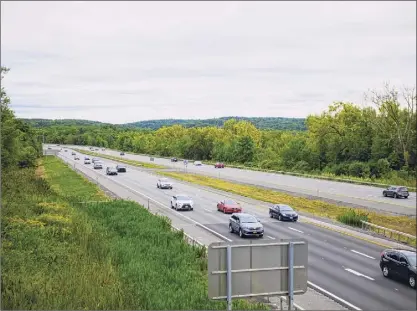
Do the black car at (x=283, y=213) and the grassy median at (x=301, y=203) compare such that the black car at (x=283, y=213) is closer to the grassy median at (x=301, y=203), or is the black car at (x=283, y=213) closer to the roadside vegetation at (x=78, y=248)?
the grassy median at (x=301, y=203)

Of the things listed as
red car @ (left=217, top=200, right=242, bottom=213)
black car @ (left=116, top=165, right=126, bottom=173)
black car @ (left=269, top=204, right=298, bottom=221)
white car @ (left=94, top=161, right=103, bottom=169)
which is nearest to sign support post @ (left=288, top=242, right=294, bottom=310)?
black car @ (left=269, top=204, right=298, bottom=221)

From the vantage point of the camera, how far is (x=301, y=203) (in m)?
14.3

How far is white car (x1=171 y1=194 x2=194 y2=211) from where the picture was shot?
58.7 feet

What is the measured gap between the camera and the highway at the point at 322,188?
10.7 meters

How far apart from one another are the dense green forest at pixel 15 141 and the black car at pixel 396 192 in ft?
42.0

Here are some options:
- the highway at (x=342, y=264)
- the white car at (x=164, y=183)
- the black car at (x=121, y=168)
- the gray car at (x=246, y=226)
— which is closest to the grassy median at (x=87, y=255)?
the gray car at (x=246, y=226)

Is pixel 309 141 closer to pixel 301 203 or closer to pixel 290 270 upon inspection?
pixel 301 203

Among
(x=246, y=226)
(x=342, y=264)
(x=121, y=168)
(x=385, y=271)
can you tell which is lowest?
(x=342, y=264)

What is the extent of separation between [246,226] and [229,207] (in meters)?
2.67

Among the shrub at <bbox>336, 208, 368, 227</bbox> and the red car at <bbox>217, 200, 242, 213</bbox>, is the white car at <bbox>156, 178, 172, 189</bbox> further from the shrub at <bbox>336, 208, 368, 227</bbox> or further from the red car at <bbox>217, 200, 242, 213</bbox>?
the shrub at <bbox>336, 208, 368, 227</bbox>

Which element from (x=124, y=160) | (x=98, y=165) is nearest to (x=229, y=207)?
(x=124, y=160)

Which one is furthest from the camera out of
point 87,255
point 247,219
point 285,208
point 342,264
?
point 285,208

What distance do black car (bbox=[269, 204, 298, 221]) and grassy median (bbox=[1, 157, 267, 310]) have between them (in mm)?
2616

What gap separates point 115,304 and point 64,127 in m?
12.9
